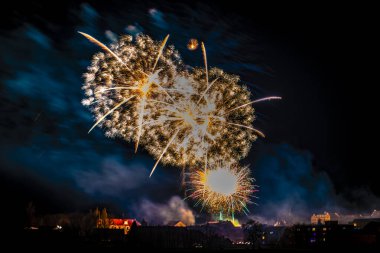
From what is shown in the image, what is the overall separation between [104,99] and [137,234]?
32.4m

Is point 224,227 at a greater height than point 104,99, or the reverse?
point 104,99

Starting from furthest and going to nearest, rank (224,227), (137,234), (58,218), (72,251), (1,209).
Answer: (224,227) < (58,218) < (137,234) < (72,251) < (1,209)

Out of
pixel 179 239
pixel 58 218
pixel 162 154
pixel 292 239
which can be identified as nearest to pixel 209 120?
pixel 162 154

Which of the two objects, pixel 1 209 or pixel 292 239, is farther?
pixel 292 239

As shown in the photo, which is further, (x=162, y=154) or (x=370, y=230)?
(x=370, y=230)

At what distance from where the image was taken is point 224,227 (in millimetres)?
139125

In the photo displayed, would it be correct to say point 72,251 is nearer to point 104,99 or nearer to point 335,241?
point 104,99

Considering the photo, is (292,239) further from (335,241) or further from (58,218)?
(58,218)

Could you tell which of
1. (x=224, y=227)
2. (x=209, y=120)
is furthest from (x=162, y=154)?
(x=224, y=227)

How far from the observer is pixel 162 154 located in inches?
1923

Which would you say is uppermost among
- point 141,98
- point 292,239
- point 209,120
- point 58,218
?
point 141,98

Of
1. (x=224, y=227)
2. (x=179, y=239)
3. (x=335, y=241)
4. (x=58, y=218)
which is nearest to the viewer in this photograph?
(x=179, y=239)

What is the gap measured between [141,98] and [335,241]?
65685mm

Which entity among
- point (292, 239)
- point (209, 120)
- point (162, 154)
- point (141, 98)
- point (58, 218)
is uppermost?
point (141, 98)
